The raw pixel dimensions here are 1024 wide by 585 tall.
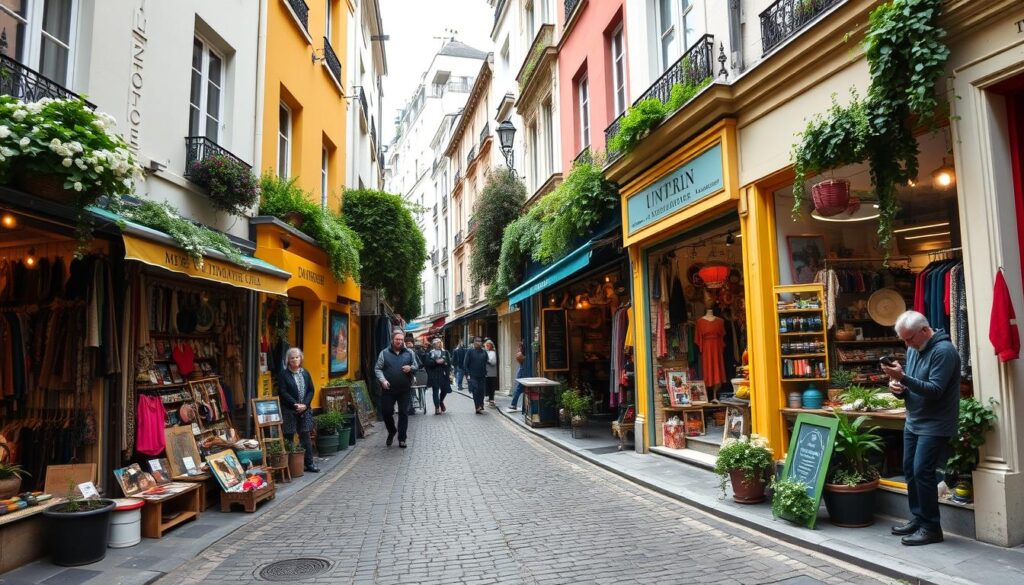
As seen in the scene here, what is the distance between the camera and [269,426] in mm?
8320

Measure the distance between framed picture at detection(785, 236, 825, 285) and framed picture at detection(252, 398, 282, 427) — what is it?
6.74 meters

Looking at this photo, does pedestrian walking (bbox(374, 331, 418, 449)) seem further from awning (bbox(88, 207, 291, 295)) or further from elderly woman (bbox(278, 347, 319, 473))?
awning (bbox(88, 207, 291, 295))

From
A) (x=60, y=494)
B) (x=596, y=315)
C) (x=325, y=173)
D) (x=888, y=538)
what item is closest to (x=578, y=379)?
(x=596, y=315)

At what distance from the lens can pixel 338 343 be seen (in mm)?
13453

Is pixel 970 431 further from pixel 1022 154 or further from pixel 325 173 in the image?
pixel 325 173

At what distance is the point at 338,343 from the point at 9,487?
8.47 m

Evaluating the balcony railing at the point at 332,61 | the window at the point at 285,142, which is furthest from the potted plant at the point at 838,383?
the balcony railing at the point at 332,61

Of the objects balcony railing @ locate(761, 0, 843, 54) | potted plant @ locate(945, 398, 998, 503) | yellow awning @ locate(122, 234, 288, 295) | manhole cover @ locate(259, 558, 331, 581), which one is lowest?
manhole cover @ locate(259, 558, 331, 581)

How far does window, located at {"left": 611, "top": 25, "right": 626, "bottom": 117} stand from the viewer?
464 inches

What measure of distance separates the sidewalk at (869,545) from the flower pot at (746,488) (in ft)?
0.25

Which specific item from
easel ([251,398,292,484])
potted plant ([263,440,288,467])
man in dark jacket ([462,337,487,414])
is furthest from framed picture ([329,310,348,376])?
potted plant ([263,440,288,467])

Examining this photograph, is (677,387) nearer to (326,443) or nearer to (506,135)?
(326,443)

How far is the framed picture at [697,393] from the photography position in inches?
369

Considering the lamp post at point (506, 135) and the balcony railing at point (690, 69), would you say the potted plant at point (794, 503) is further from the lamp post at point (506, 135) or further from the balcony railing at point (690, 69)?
the lamp post at point (506, 135)
